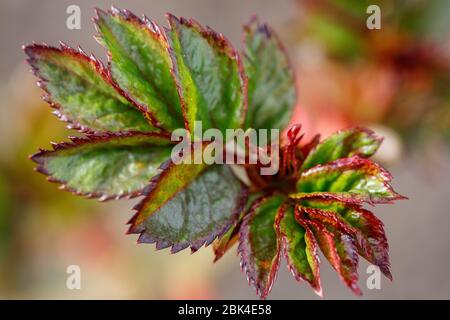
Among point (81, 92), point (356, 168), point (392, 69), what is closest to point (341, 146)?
point (356, 168)

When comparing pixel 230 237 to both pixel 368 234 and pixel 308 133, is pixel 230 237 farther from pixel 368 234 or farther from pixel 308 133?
A: pixel 308 133

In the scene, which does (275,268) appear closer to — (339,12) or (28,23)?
(339,12)

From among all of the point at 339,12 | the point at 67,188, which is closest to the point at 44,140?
the point at 339,12

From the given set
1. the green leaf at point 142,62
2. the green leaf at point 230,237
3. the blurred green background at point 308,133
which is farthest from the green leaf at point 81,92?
the blurred green background at point 308,133

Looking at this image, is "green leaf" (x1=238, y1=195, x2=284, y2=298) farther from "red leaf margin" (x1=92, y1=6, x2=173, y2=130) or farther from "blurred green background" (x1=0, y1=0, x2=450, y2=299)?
"blurred green background" (x1=0, y1=0, x2=450, y2=299)

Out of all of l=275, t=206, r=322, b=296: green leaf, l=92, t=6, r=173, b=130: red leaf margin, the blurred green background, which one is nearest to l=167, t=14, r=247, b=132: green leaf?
l=92, t=6, r=173, b=130: red leaf margin

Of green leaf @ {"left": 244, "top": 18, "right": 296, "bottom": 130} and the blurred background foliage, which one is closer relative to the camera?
green leaf @ {"left": 244, "top": 18, "right": 296, "bottom": 130}
